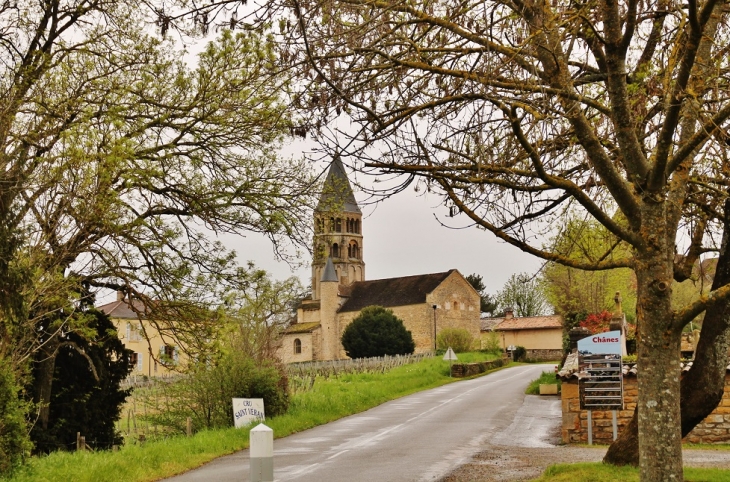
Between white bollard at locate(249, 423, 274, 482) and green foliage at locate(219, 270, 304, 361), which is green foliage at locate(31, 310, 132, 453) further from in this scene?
white bollard at locate(249, 423, 274, 482)

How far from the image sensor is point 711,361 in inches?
398

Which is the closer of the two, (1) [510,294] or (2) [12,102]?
(2) [12,102]

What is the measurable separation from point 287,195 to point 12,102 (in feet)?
22.3

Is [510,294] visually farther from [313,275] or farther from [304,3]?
[304,3]

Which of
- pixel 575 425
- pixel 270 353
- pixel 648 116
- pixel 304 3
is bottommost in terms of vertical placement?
pixel 575 425

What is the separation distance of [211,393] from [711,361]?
569 inches

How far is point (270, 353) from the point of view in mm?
24328

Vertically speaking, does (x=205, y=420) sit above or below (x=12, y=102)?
below

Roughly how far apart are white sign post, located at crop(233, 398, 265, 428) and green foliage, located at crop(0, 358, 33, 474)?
8097 mm

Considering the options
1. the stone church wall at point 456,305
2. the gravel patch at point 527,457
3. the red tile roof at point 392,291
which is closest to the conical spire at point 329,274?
the red tile roof at point 392,291

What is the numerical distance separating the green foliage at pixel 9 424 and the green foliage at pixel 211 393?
28.0ft

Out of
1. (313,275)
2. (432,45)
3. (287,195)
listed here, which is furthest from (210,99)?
(313,275)

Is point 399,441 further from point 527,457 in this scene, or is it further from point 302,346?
point 302,346

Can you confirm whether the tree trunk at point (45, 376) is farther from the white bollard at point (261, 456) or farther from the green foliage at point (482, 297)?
the green foliage at point (482, 297)
